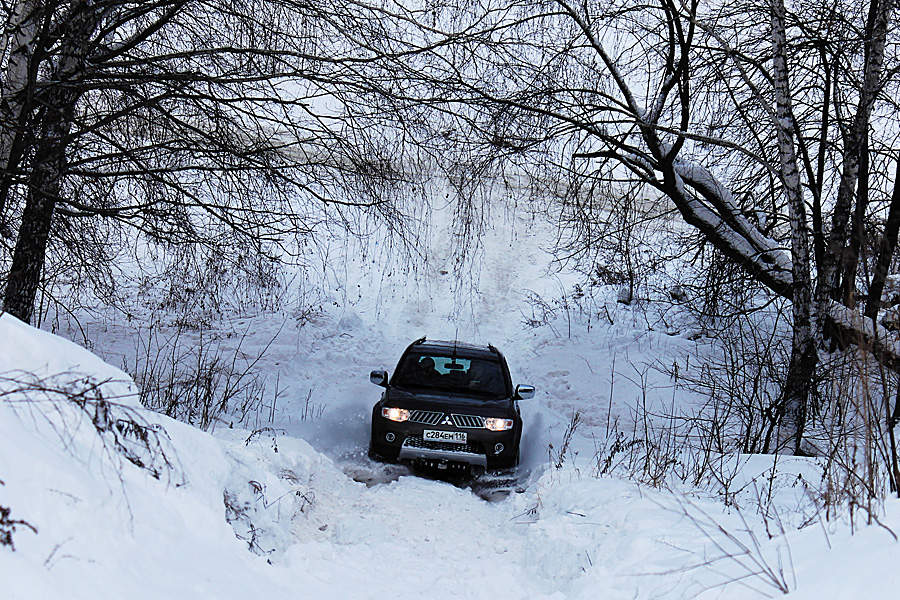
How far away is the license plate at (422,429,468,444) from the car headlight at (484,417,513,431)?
298 mm

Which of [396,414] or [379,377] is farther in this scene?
[379,377]

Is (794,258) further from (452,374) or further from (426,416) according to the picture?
(426,416)

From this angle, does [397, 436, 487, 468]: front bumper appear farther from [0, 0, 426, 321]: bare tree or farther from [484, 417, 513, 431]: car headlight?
[0, 0, 426, 321]: bare tree

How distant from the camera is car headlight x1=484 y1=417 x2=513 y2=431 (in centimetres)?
782

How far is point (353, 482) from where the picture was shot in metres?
7.08

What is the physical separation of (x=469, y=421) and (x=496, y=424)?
320 millimetres

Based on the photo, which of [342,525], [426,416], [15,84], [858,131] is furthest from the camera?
[858,131]

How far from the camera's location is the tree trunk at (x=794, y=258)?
27.1 ft

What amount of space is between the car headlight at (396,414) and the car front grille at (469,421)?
1.82 ft

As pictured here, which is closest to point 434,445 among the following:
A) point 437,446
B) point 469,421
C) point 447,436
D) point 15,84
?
point 437,446

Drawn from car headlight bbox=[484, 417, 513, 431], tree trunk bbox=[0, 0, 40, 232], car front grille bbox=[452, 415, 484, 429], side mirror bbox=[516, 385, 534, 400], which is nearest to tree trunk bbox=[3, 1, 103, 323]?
tree trunk bbox=[0, 0, 40, 232]

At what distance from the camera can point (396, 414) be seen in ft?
25.8

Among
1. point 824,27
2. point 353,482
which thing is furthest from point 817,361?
point 353,482

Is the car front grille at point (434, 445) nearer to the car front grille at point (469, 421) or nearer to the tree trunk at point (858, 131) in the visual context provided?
the car front grille at point (469, 421)
